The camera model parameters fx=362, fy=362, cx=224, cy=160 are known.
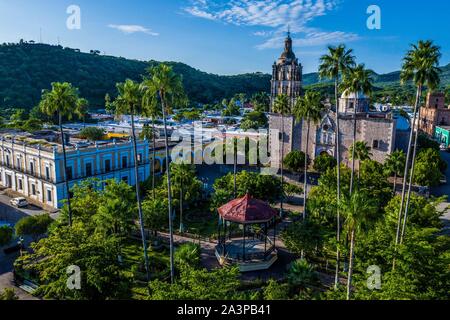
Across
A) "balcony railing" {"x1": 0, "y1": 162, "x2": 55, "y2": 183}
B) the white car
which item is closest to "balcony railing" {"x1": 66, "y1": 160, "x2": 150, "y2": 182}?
"balcony railing" {"x1": 0, "y1": 162, "x2": 55, "y2": 183}

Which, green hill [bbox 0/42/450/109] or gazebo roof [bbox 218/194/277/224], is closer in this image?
gazebo roof [bbox 218/194/277/224]

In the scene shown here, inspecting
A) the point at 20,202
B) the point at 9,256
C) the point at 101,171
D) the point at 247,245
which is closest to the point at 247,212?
the point at 247,245

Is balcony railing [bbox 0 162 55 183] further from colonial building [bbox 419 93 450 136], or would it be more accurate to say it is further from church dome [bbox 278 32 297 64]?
colonial building [bbox 419 93 450 136]

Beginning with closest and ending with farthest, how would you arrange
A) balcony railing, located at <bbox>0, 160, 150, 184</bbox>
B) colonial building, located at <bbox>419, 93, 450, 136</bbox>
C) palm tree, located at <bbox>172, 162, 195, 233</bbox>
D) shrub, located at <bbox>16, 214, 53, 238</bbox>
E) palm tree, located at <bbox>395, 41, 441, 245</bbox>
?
palm tree, located at <bbox>395, 41, 441, 245</bbox>
shrub, located at <bbox>16, 214, 53, 238</bbox>
palm tree, located at <bbox>172, 162, 195, 233</bbox>
balcony railing, located at <bbox>0, 160, 150, 184</bbox>
colonial building, located at <bbox>419, 93, 450, 136</bbox>

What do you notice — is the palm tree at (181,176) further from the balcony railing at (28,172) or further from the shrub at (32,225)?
the balcony railing at (28,172)

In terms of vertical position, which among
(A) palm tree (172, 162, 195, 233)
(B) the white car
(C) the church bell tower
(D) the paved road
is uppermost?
(C) the church bell tower
